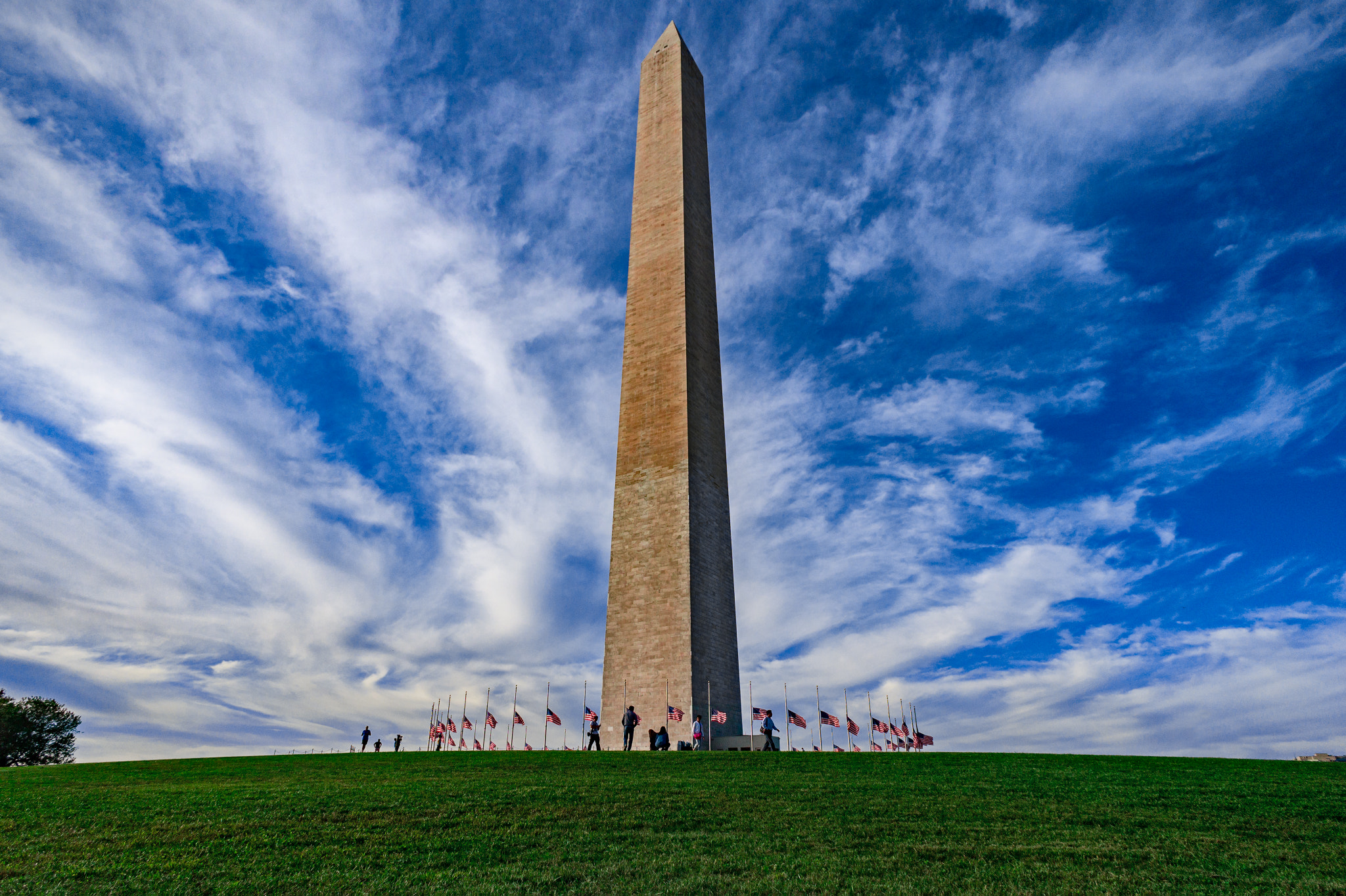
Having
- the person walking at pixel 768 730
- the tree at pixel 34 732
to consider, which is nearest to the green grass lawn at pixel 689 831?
the person walking at pixel 768 730

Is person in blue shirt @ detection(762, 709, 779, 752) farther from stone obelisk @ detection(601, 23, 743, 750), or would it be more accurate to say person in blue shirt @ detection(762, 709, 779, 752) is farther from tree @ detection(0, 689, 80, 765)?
tree @ detection(0, 689, 80, 765)

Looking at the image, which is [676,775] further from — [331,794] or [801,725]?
[801,725]

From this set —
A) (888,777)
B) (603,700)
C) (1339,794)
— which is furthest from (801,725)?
(1339,794)

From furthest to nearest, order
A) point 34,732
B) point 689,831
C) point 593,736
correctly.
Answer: point 34,732 → point 593,736 → point 689,831

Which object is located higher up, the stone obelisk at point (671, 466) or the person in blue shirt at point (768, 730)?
the stone obelisk at point (671, 466)

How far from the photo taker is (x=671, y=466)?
30125mm

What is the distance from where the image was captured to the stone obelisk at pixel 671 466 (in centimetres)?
2791

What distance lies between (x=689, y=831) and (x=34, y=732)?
50.0 meters

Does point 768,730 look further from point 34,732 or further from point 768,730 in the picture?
point 34,732

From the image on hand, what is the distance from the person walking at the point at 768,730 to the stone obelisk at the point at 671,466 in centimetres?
206

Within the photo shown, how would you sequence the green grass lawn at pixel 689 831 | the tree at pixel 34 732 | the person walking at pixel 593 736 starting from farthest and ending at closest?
the tree at pixel 34 732
the person walking at pixel 593 736
the green grass lawn at pixel 689 831

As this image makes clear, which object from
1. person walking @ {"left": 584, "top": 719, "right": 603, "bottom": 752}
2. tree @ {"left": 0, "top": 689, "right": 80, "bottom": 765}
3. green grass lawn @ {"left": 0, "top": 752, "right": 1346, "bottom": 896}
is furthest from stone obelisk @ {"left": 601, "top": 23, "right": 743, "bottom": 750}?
tree @ {"left": 0, "top": 689, "right": 80, "bottom": 765}

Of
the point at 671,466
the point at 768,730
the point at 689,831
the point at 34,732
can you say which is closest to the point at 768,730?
the point at 768,730

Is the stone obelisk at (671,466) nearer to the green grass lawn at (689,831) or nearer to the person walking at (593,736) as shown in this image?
the person walking at (593,736)
